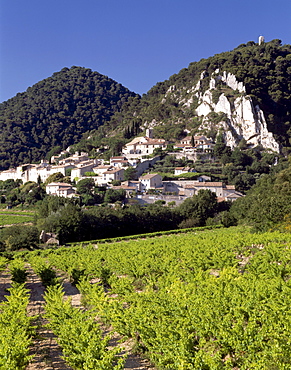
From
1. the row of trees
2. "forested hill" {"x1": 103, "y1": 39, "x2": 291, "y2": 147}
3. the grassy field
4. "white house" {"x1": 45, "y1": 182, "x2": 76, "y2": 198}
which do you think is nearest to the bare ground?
the row of trees

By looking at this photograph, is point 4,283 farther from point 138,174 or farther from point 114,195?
point 138,174

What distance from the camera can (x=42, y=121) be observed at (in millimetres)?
163875

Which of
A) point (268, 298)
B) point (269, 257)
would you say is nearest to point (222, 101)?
point (269, 257)

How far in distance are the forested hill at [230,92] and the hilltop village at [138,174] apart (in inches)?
498

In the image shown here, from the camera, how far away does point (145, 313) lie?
8.82m

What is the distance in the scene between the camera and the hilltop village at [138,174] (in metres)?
64.9

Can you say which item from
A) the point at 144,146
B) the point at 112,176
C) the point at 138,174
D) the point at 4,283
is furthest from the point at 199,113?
the point at 4,283

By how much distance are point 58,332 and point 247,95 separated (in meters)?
103

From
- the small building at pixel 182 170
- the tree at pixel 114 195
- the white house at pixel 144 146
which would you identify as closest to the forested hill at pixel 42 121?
the white house at pixel 144 146

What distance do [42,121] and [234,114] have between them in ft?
325

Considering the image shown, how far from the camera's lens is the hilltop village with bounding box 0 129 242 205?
64.9 meters

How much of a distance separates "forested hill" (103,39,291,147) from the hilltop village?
12.6m

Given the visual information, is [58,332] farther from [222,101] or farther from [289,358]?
[222,101]

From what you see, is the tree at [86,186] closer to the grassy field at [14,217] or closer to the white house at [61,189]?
the white house at [61,189]
